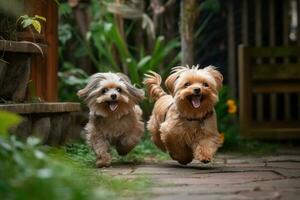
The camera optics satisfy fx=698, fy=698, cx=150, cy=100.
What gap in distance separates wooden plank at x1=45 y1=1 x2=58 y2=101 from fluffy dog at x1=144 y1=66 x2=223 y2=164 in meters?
1.22

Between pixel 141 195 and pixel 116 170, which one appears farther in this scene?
pixel 116 170

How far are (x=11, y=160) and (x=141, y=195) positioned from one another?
1194mm

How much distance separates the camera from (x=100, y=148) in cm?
670

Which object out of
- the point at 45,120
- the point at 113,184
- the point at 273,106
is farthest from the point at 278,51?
the point at 113,184

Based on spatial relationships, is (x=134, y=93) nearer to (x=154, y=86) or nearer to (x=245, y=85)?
(x=154, y=86)

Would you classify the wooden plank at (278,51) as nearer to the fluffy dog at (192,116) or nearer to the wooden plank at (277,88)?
the wooden plank at (277,88)

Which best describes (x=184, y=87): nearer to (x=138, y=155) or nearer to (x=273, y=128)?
(x=138, y=155)

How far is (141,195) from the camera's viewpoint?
4.24m

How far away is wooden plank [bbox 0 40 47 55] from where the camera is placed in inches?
234

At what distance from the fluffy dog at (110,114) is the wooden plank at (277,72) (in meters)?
3.26

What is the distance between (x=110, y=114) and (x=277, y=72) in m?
3.73

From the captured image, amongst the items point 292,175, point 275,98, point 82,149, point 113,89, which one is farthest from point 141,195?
point 275,98

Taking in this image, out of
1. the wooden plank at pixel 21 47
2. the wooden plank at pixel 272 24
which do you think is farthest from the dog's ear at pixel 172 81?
the wooden plank at pixel 272 24

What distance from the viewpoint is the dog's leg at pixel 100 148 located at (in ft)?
21.6
